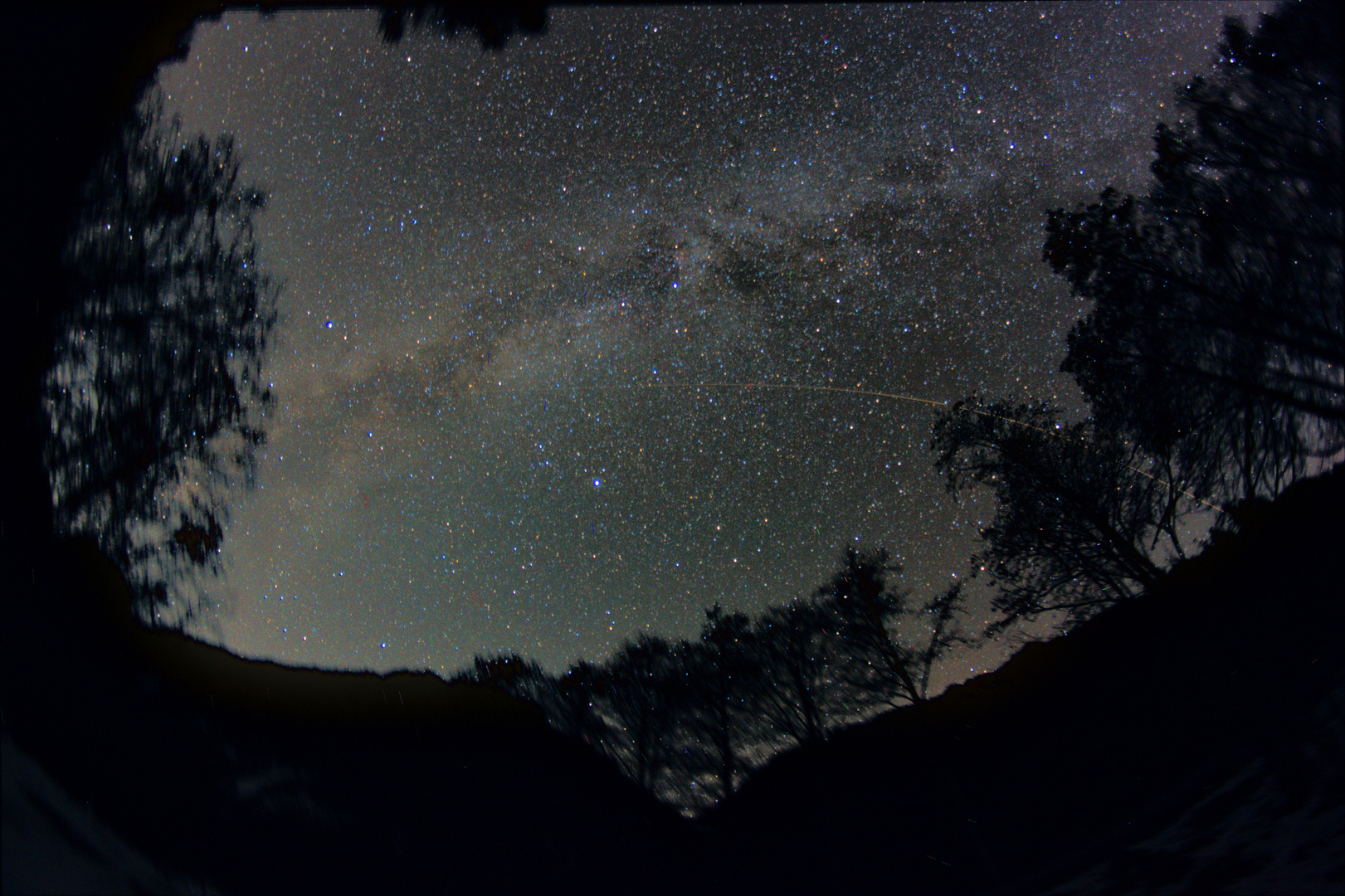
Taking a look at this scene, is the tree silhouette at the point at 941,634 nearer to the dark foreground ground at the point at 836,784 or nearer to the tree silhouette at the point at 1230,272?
the dark foreground ground at the point at 836,784

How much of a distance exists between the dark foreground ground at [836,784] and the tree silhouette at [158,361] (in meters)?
0.46

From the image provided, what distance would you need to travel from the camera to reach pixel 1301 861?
155 cm

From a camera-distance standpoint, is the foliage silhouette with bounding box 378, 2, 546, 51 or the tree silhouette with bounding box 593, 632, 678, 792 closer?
the tree silhouette with bounding box 593, 632, 678, 792

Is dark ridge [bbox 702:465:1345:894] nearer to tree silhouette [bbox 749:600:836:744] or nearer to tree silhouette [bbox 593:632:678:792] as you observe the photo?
tree silhouette [bbox 749:600:836:744]

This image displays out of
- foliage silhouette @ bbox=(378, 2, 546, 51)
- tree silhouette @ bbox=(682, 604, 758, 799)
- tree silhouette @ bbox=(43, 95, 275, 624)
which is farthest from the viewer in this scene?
tree silhouette @ bbox=(43, 95, 275, 624)

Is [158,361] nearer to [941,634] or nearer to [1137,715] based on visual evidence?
[941,634]

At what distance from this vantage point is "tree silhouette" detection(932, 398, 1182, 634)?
1.65 metres

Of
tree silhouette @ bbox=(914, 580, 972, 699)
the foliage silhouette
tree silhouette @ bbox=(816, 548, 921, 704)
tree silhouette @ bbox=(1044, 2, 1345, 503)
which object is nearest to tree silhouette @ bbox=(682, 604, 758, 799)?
tree silhouette @ bbox=(816, 548, 921, 704)

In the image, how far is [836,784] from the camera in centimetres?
177

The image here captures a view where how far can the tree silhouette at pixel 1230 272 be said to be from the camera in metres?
1.67

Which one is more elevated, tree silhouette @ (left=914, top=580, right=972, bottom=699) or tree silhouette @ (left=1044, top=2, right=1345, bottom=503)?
tree silhouette @ (left=1044, top=2, right=1345, bottom=503)

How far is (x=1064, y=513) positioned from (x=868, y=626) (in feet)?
2.45

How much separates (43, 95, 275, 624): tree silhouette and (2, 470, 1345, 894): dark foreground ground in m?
0.46

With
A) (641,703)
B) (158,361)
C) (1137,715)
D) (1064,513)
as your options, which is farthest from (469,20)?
(1137,715)
